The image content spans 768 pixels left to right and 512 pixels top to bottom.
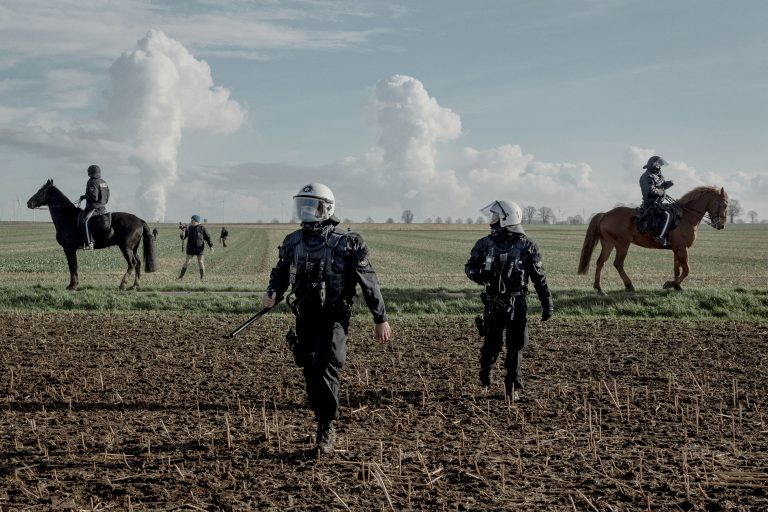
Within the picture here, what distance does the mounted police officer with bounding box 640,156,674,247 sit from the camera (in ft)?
63.3

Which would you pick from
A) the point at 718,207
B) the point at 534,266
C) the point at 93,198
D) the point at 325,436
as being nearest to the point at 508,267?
the point at 534,266

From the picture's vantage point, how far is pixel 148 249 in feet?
73.8

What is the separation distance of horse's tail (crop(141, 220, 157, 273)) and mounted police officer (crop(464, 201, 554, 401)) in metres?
15.3

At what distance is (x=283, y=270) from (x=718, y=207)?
54.8 feet

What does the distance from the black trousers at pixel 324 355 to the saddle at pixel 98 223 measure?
15.7m

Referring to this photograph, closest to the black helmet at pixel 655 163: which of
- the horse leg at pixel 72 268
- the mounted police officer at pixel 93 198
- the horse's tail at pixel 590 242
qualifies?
the horse's tail at pixel 590 242

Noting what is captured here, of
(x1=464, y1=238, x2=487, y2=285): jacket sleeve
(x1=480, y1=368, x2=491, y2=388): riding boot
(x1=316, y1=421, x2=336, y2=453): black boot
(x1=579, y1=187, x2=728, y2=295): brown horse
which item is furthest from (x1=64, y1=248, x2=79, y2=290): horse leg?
(x1=316, y1=421, x2=336, y2=453): black boot

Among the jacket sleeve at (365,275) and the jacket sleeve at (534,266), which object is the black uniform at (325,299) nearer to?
the jacket sleeve at (365,275)

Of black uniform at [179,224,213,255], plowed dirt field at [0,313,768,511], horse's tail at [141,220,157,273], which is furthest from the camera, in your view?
black uniform at [179,224,213,255]

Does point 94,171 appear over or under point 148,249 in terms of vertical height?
over

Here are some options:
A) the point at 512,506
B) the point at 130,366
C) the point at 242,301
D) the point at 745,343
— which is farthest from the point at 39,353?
the point at 745,343

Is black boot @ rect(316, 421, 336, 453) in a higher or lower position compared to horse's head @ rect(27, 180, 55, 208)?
lower

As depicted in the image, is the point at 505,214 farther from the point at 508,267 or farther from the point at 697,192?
the point at 697,192

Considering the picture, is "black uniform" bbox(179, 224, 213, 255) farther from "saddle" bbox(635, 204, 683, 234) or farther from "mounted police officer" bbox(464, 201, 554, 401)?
"mounted police officer" bbox(464, 201, 554, 401)
